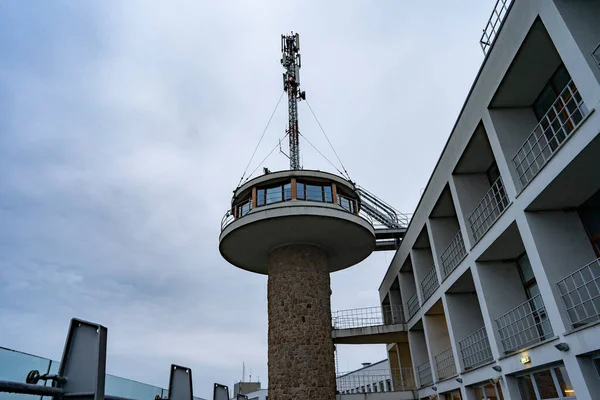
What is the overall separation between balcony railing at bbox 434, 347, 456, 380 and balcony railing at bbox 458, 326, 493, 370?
177cm

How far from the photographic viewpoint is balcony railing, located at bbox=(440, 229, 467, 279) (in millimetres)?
12695

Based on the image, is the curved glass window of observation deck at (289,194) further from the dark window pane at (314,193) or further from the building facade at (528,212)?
the building facade at (528,212)

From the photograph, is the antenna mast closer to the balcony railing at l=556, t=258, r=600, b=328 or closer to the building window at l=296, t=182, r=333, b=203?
the building window at l=296, t=182, r=333, b=203

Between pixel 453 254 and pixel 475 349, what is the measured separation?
A: 3028 millimetres

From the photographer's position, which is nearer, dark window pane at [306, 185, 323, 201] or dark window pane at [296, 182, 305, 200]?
dark window pane at [296, 182, 305, 200]

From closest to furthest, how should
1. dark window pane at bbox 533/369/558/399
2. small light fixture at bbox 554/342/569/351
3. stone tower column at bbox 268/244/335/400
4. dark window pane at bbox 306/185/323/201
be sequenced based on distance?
small light fixture at bbox 554/342/569/351 → dark window pane at bbox 533/369/558/399 → stone tower column at bbox 268/244/335/400 → dark window pane at bbox 306/185/323/201

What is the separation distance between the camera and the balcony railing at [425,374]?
15977 millimetres

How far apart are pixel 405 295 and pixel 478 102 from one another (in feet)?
37.6

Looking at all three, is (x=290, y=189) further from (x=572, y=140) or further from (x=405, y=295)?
(x=572, y=140)

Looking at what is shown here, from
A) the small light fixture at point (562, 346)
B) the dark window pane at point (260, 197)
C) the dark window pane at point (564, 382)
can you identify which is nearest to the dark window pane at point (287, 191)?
the dark window pane at point (260, 197)

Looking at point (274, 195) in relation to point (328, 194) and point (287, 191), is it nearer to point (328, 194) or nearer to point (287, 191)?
point (287, 191)

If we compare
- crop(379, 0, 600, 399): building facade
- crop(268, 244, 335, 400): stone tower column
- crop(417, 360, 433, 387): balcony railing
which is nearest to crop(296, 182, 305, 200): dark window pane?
A: crop(268, 244, 335, 400): stone tower column

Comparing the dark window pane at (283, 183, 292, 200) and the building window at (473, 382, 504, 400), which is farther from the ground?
the dark window pane at (283, 183, 292, 200)

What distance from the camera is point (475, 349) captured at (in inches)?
469
